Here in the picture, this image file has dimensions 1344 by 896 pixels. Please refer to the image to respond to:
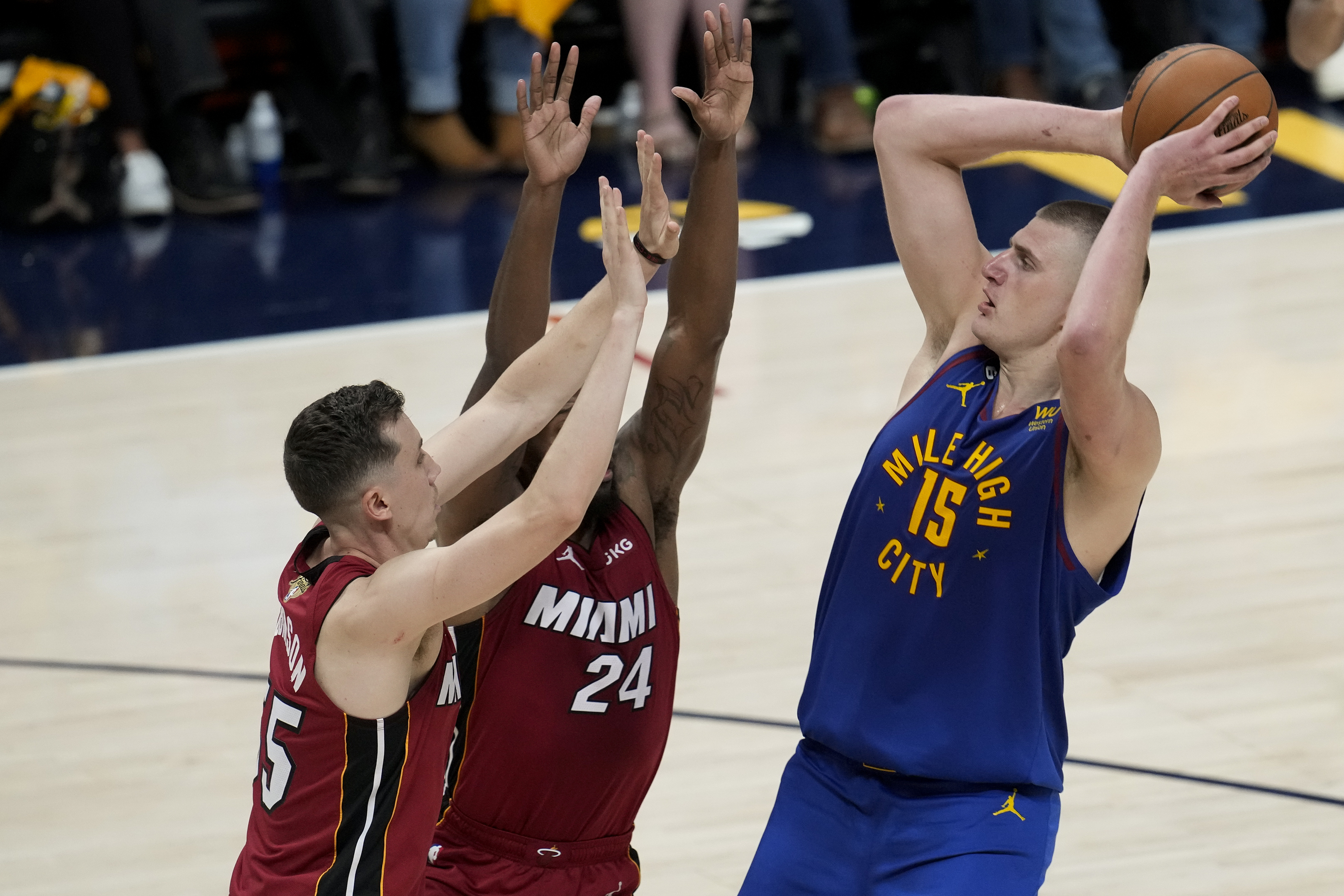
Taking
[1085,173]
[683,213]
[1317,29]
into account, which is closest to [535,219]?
[1317,29]

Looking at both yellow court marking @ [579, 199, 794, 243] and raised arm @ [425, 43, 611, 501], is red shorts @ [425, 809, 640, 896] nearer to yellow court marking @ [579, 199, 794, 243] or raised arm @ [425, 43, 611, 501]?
raised arm @ [425, 43, 611, 501]

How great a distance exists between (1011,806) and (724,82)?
1.53 meters

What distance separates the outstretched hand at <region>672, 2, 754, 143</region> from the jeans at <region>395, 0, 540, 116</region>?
6.79 meters

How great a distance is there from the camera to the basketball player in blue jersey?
333 cm

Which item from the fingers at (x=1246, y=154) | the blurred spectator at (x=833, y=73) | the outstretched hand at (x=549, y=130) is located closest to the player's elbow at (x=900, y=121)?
the outstretched hand at (x=549, y=130)

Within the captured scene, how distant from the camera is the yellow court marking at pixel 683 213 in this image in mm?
9781

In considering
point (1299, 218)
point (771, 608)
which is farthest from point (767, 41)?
point (771, 608)

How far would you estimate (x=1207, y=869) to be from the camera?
464 cm

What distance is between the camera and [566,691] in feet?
12.1

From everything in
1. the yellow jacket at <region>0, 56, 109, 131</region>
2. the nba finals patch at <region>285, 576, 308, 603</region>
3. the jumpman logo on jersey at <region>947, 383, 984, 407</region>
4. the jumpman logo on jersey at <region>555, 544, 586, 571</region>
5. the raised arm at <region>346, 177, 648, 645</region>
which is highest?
the yellow jacket at <region>0, 56, 109, 131</region>

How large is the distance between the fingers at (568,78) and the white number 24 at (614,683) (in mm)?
1123

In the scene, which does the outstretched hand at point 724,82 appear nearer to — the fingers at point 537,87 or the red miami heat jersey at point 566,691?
Answer: the fingers at point 537,87

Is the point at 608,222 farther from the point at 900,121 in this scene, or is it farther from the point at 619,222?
the point at 900,121

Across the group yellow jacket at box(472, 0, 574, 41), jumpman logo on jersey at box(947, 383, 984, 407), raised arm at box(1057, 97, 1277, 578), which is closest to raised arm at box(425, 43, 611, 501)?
jumpman logo on jersey at box(947, 383, 984, 407)
